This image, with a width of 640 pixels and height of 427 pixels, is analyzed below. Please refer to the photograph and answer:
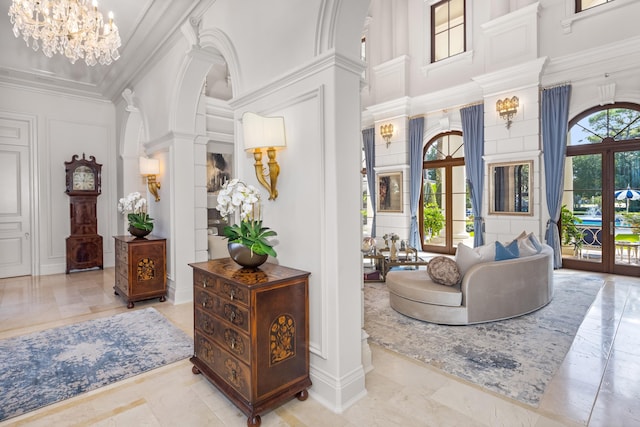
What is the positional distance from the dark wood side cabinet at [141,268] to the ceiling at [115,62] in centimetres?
277

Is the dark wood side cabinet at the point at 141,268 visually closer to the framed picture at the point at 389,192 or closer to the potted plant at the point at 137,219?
the potted plant at the point at 137,219

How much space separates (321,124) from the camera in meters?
2.19

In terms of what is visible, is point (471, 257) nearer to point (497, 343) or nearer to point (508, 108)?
point (497, 343)

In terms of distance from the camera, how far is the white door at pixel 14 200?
242 inches

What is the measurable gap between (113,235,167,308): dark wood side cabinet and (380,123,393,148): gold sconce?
5917mm

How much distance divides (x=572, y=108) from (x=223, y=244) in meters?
6.49

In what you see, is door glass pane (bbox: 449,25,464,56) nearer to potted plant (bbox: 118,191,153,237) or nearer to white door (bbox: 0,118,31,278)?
potted plant (bbox: 118,191,153,237)

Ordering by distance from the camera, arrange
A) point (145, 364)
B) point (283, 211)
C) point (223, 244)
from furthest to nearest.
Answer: point (223, 244), point (145, 364), point (283, 211)

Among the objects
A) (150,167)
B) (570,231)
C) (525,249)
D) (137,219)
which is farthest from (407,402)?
(570,231)

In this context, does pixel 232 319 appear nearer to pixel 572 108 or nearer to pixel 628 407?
pixel 628 407

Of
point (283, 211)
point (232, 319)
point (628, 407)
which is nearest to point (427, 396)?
point (628, 407)

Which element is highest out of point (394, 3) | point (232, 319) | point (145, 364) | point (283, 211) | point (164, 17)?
point (394, 3)

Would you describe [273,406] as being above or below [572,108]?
below

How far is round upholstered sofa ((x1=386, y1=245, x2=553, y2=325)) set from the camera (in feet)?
11.5
